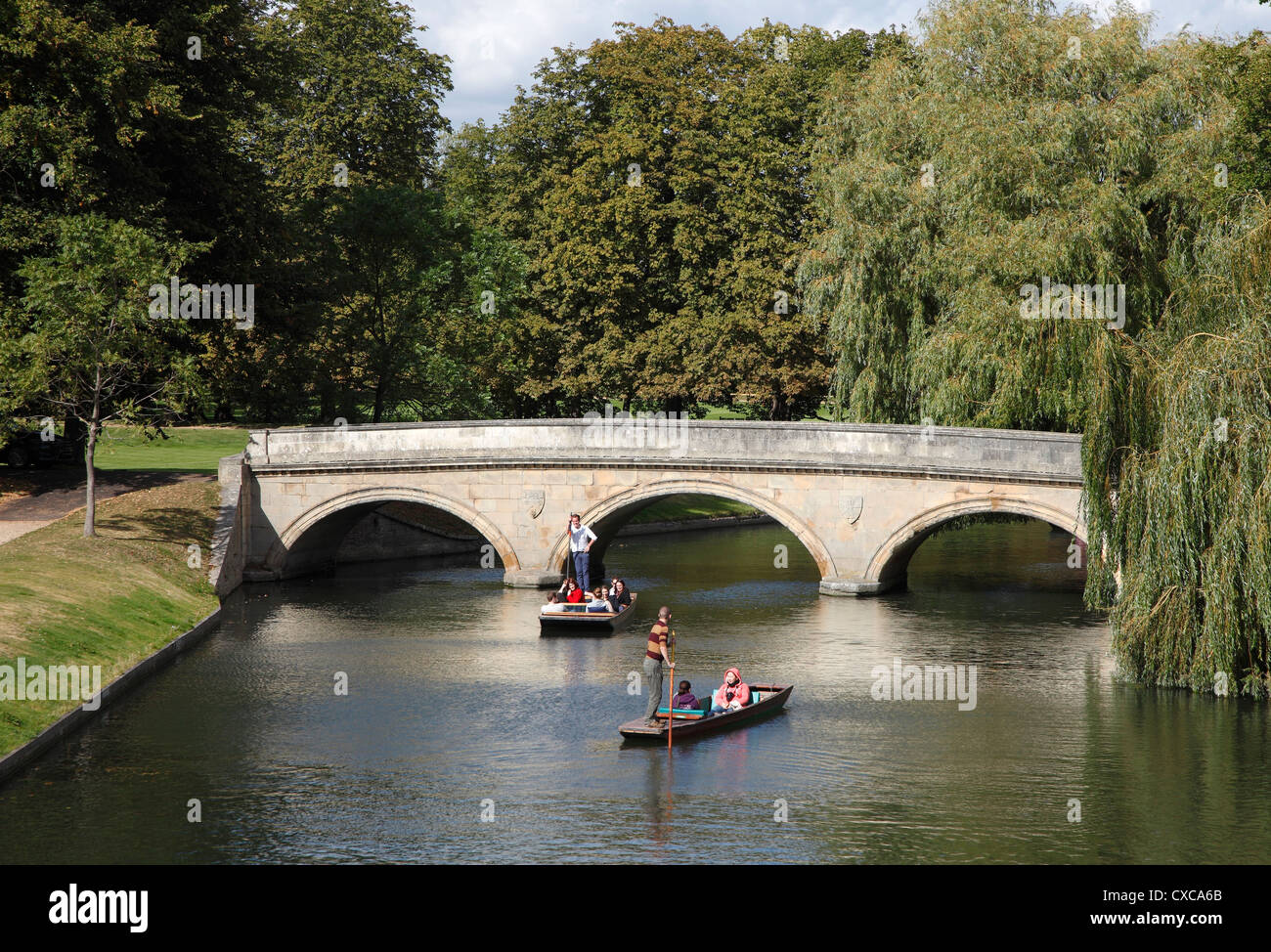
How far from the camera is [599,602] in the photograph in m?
29.7

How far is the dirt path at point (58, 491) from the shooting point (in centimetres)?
3362

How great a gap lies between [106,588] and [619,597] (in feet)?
34.6

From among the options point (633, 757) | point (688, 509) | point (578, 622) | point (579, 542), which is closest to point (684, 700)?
point (633, 757)

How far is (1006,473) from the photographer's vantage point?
30438mm

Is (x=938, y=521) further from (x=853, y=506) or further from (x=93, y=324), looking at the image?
(x=93, y=324)

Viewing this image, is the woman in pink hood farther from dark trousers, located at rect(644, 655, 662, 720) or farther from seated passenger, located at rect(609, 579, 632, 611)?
seated passenger, located at rect(609, 579, 632, 611)

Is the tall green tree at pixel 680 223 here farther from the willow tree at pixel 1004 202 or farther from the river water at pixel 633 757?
the river water at pixel 633 757

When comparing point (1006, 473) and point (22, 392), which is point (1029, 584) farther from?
point (22, 392)

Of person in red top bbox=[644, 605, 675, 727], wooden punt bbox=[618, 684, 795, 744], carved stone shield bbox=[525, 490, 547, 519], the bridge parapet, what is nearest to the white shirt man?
carved stone shield bbox=[525, 490, 547, 519]

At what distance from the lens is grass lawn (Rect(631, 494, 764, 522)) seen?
51.1 metres

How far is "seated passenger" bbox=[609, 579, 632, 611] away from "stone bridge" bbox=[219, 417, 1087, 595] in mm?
3559

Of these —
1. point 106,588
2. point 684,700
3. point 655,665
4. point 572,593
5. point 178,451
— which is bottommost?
point 684,700

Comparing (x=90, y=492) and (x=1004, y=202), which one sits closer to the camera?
(x=90, y=492)

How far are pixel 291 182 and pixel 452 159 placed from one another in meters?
25.5
